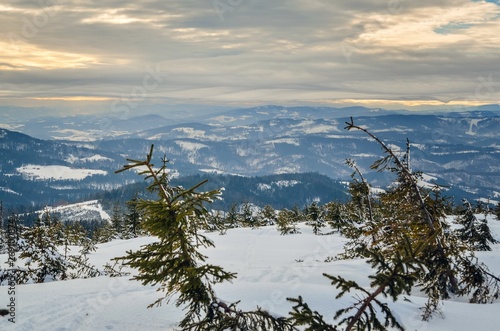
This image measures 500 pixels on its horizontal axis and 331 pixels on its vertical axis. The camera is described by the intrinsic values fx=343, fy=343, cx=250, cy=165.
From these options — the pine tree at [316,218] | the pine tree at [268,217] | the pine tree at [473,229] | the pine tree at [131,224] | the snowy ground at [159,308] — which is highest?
the snowy ground at [159,308]

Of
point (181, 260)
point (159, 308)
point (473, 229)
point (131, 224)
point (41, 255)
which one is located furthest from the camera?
point (131, 224)

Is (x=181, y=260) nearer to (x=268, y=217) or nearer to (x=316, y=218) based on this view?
(x=316, y=218)

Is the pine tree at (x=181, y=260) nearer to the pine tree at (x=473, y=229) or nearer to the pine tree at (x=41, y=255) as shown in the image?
the pine tree at (x=41, y=255)

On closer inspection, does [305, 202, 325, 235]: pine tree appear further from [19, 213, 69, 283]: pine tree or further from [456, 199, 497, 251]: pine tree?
[19, 213, 69, 283]: pine tree

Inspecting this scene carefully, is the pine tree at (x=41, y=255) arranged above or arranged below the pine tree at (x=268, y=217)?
above

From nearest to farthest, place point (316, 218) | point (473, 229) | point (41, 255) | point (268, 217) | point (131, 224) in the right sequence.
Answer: point (41, 255) < point (473, 229) < point (316, 218) < point (131, 224) < point (268, 217)

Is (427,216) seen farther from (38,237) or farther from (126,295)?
(38,237)

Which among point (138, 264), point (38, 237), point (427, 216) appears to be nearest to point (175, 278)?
point (138, 264)

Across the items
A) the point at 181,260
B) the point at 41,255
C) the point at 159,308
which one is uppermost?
the point at 181,260

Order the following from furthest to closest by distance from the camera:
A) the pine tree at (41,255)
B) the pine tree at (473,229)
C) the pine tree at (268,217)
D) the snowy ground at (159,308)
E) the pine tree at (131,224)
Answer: the pine tree at (268,217), the pine tree at (131,224), the pine tree at (473,229), the pine tree at (41,255), the snowy ground at (159,308)

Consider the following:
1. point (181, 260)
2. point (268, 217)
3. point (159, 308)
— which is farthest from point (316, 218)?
point (181, 260)

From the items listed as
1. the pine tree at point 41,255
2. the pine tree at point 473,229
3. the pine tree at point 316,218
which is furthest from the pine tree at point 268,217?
the pine tree at point 41,255

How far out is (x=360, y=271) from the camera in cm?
1684

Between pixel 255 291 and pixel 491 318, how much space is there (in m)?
6.83
